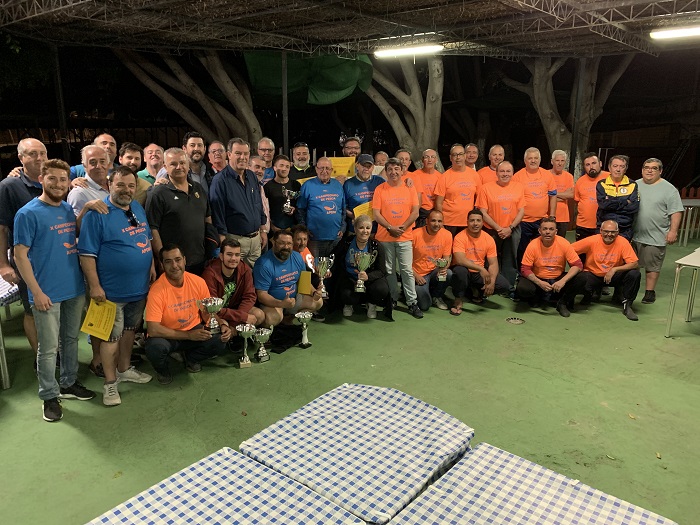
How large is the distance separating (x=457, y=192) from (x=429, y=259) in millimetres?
957

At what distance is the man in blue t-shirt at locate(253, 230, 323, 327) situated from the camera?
4.87 m

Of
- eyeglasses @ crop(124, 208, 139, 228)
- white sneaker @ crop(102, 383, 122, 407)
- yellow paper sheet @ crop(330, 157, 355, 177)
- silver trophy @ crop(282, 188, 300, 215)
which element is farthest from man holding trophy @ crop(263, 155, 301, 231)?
white sneaker @ crop(102, 383, 122, 407)

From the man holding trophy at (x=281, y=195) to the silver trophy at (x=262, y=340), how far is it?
62.3 inches

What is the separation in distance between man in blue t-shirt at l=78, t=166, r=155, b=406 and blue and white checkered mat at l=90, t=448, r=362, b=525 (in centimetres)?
221

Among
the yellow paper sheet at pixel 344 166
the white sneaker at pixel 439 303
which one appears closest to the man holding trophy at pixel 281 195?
the yellow paper sheet at pixel 344 166

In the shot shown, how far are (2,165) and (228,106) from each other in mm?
5334

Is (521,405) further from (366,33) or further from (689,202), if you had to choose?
(689,202)

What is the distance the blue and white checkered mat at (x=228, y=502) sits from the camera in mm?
1712

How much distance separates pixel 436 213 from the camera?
234 inches

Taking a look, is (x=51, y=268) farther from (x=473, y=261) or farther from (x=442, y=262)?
(x=473, y=261)

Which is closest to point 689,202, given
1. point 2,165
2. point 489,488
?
point 489,488

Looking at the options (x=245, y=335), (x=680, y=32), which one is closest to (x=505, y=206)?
(x=245, y=335)

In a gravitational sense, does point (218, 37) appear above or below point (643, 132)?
above

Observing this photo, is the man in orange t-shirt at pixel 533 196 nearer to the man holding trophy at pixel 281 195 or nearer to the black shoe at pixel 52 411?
the man holding trophy at pixel 281 195
